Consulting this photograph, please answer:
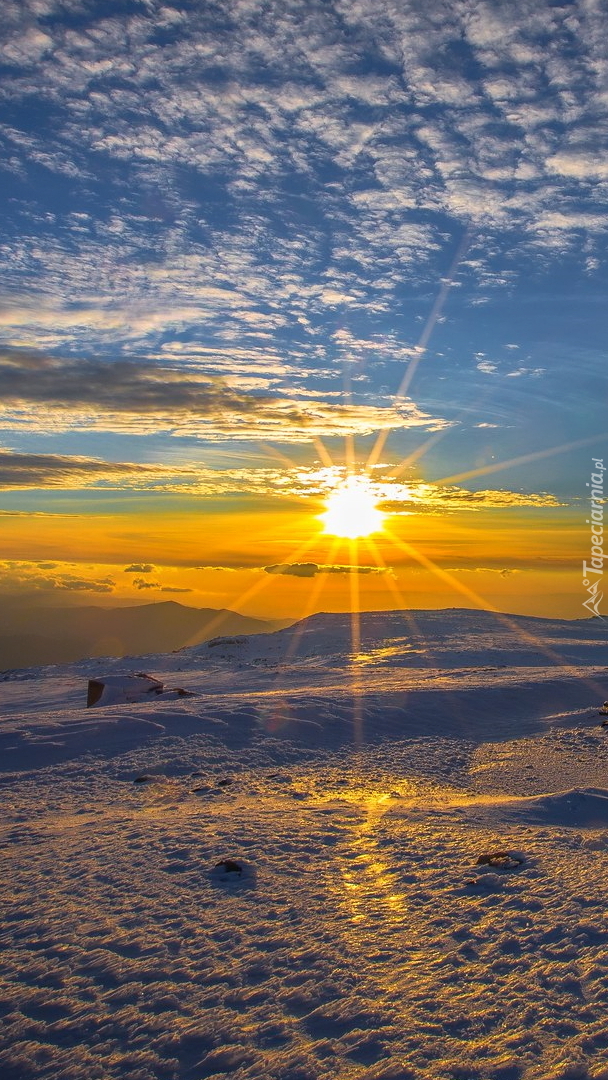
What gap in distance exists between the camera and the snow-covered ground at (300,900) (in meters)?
3.81

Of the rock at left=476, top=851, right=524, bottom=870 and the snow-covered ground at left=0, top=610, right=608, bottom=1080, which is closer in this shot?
the snow-covered ground at left=0, top=610, right=608, bottom=1080

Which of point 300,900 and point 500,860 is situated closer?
point 300,900

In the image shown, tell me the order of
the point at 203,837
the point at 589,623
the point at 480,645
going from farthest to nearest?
1. the point at 589,623
2. the point at 480,645
3. the point at 203,837

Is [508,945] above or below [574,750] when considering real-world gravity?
above

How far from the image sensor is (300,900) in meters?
5.52

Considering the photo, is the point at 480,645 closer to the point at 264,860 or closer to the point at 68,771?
the point at 68,771

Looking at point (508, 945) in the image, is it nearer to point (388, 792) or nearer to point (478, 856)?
point (478, 856)

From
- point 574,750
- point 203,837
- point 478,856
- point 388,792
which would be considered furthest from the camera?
point 574,750

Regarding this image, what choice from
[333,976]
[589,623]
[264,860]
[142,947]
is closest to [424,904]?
[333,976]

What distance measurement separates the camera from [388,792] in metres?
9.08

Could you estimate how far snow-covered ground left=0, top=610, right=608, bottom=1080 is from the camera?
12.5 ft

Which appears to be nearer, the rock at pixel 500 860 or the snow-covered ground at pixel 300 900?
the snow-covered ground at pixel 300 900

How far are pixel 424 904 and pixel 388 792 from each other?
3.73 m

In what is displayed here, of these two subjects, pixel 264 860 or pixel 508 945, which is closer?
pixel 508 945
